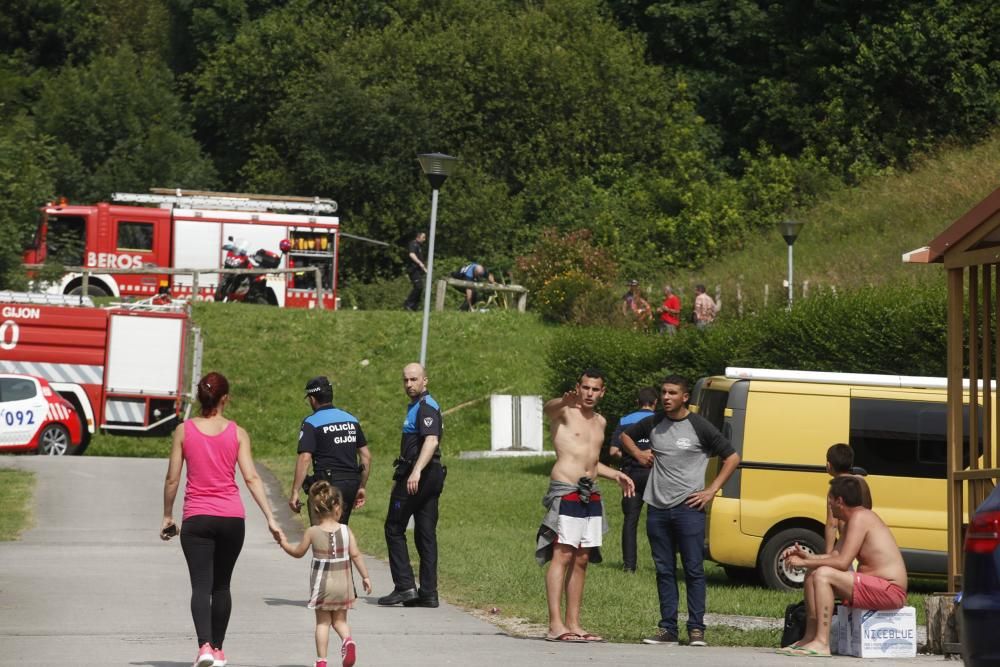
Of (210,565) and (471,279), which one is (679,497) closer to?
(210,565)

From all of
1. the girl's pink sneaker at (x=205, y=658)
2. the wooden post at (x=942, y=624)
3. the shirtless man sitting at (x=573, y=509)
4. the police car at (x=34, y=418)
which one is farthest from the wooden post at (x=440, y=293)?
the girl's pink sneaker at (x=205, y=658)

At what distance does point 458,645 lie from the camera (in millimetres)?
11055

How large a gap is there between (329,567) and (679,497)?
112 inches

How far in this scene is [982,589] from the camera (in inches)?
300

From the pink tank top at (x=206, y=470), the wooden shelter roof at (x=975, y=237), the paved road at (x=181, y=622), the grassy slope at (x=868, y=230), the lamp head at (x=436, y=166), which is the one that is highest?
the grassy slope at (x=868, y=230)

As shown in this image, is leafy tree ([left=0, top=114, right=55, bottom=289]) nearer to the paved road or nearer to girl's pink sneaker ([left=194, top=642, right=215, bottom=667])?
the paved road

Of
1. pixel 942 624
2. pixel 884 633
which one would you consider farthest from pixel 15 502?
pixel 942 624

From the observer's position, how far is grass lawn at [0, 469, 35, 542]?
1931 cm

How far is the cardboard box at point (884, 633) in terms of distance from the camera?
10.9m

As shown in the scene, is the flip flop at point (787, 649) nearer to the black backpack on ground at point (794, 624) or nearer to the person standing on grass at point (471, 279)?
the black backpack on ground at point (794, 624)

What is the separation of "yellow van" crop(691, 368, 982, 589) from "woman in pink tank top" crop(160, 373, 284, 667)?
6683mm

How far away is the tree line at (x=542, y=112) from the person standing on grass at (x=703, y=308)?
39.1 feet

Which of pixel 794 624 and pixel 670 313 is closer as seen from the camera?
pixel 794 624

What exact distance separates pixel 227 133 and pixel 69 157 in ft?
19.0
